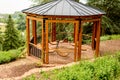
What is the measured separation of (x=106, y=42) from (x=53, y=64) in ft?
17.6

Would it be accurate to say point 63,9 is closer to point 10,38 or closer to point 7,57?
point 7,57

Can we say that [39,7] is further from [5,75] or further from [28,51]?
[5,75]

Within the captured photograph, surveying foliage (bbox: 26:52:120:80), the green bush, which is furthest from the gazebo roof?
the green bush

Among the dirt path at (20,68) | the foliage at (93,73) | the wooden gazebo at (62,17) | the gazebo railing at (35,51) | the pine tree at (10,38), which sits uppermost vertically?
the wooden gazebo at (62,17)

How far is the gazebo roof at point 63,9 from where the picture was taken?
1099cm

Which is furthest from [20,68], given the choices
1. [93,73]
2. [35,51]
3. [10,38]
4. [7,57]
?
[10,38]

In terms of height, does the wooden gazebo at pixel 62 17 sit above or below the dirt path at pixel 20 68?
above

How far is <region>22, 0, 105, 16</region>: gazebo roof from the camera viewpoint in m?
11.0

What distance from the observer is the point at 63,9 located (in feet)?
37.3

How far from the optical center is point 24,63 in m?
11.4

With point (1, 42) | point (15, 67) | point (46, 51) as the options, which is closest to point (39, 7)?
point (46, 51)

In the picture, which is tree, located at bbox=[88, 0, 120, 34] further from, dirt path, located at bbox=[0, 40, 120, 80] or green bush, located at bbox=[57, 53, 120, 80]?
green bush, located at bbox=[57, 53, 120, 80]

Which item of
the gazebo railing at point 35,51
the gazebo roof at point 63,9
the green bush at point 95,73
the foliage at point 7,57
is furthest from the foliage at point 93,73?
the foliage at point 7,57

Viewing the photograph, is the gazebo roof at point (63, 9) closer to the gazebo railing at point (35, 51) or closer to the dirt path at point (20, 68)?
the gazebo railing at point (35, 51)
